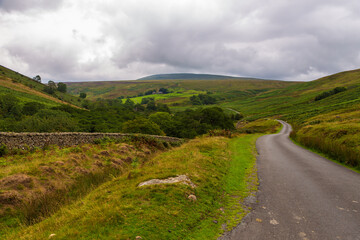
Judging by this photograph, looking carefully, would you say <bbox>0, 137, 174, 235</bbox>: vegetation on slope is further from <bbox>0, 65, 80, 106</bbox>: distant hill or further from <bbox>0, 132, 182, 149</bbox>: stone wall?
<bbox>0, 65, 80, 106</bbox>: distant hill

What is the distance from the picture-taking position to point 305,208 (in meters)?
6.84

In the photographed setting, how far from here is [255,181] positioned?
10.2m

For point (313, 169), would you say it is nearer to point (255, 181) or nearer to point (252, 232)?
point (255, 181)

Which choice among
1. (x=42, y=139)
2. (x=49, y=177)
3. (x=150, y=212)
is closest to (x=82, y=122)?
(x=42, y=139)

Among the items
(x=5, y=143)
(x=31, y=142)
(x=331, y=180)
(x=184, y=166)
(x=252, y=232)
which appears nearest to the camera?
(x=252, y=232)

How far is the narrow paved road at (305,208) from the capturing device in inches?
213

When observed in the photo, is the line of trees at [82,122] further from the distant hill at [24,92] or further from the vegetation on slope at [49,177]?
the vegetation on slope at [49,177]

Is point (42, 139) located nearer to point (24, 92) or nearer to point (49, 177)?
point (49, 177)

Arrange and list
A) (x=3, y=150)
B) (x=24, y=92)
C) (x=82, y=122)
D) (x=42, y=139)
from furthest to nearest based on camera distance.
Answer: (x=24, y=92), (x=82, y=122), (x=42, y=139), (x=3, y=150)

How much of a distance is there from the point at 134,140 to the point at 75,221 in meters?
16.0

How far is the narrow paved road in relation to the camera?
213 inches

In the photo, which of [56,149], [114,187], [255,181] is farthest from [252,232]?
[56,149]

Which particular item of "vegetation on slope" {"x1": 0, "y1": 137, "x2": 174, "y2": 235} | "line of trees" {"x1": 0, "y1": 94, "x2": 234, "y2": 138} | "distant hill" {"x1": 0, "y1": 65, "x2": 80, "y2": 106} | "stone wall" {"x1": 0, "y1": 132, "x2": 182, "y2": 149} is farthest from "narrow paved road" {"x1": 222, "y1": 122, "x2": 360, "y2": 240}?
"distant hill" {"x1": 0, "y1": 65, "x2": 80, "y2": 106}

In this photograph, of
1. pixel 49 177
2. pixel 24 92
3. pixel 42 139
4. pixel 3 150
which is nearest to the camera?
pixel 49 177
